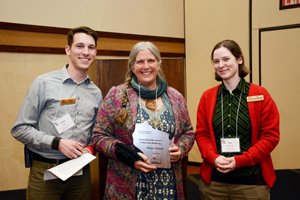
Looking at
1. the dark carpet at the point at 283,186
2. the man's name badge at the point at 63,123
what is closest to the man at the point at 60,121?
the man's name badge at the point at 63,123

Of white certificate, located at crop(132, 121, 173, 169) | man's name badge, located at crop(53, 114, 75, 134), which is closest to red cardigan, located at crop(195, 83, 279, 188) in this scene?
white certificate, located at crop(132, 121, 173, 169)

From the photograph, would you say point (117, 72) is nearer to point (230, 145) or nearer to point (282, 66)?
point (230, 145)

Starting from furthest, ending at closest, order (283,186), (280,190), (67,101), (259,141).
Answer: (283,186) < (280,190) < (67,101) < (259,141)

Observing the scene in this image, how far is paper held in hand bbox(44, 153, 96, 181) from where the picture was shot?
1.36 meters

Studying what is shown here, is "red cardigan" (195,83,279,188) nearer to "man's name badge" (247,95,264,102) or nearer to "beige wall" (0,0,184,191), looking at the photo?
"man's name badge" (247,95,264,102)

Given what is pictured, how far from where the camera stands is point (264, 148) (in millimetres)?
1489

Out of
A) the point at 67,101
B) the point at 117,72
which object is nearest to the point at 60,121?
the point at 67,101

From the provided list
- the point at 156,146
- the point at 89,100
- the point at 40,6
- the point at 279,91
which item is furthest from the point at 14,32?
the point at 279,91

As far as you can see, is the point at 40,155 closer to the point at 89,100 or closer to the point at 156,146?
the point at 89,100

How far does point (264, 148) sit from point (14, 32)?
333cm

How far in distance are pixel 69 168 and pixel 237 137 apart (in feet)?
3.65

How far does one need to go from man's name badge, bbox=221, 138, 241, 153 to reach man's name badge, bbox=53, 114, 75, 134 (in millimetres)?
1063

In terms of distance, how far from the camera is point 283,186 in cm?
314

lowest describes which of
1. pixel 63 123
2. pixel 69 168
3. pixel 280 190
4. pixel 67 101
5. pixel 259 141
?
pixel 280 190
